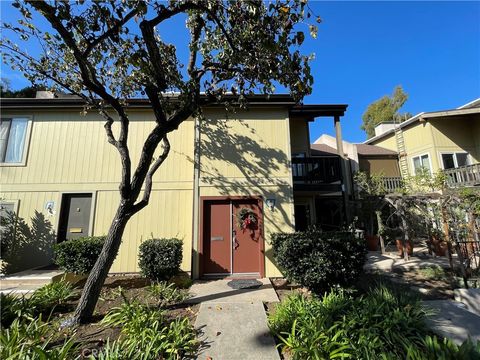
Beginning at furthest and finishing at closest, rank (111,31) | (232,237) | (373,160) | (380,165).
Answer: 1. (373,160)
2. (380,165)
3. (232,237)
4. (111,31)

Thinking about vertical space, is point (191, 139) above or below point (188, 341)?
above

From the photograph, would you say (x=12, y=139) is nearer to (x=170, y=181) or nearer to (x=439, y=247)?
(x=170, y=181)

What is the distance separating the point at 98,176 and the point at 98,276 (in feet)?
16.5

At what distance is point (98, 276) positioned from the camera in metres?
4.53

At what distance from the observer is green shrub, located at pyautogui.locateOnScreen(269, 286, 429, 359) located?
3.31 m

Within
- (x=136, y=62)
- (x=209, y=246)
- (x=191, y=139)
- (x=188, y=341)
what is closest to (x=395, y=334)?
(x=188, y=341)

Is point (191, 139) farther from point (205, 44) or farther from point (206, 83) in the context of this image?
point (205, 44)

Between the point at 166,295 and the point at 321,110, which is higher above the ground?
the point at 321,110

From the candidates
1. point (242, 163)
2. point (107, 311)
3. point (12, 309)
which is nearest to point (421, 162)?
point (242, 163)

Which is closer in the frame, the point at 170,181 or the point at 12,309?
the point at 12,309

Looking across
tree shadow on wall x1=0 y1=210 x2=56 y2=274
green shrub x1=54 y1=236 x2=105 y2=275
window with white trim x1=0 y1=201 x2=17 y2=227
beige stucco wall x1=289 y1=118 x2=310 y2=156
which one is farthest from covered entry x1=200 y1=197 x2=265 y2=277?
window with white trim x1=0 y1=201 x2=17 y2=227

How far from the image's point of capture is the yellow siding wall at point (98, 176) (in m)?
8.23

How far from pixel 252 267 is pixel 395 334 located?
4.56 meters

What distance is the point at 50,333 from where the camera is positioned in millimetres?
4031
